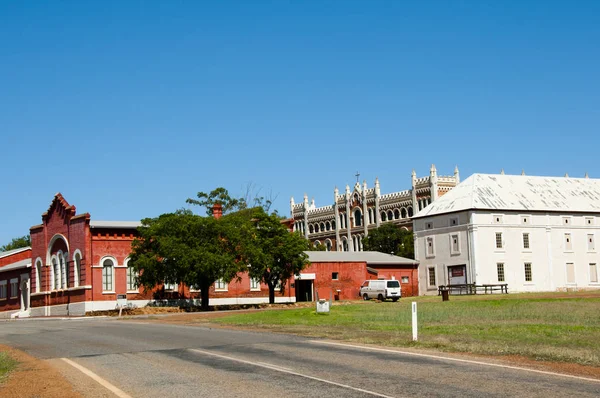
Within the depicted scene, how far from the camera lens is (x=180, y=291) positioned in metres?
61.4

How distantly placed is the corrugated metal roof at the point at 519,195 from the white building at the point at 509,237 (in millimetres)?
99

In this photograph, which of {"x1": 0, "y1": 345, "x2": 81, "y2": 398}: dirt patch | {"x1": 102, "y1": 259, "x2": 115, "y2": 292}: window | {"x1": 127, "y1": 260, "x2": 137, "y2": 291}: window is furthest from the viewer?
{"x1": 127, "y1": 260, "x2": 137, "y2": 291}: window

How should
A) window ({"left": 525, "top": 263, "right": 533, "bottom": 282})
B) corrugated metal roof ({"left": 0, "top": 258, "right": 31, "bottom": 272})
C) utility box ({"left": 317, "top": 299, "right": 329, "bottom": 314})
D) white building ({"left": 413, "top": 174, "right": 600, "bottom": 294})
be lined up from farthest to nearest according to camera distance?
window ({"left": 525, "top": 263, "right": 533, "bottom": 282})
white building ({"left": 413, "top": 174, "right": 600, "bottom": 294})
corrugated metal roof ({"left": 0, "top": 258, "right": 31, "bottom": 272})
utility box ({"left": 317, "top": 299, "right": 329, "bottom": 314})

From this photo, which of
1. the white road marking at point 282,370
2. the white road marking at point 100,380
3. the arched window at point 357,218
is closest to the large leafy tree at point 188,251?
the white road marking at point 282,370

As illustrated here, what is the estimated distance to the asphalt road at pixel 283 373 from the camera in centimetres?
1187

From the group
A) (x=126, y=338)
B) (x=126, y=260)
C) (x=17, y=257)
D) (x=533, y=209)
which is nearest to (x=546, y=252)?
(x=533, y=209)

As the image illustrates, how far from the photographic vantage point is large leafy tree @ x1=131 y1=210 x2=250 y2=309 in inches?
2083

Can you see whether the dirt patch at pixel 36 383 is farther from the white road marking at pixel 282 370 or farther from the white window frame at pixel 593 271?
the white window frame at pixel 593 271

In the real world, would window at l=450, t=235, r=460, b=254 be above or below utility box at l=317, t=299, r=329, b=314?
above

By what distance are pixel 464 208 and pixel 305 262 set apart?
2092 centimetres

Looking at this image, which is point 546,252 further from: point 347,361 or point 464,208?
point 347,361

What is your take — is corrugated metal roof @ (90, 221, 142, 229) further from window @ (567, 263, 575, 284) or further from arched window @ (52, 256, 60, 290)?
window @ (567, 263, 575, 284)

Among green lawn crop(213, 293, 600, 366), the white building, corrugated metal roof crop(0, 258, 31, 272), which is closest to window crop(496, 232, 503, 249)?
the white building

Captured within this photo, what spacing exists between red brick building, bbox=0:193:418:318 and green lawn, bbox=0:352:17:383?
→ 3862cm
